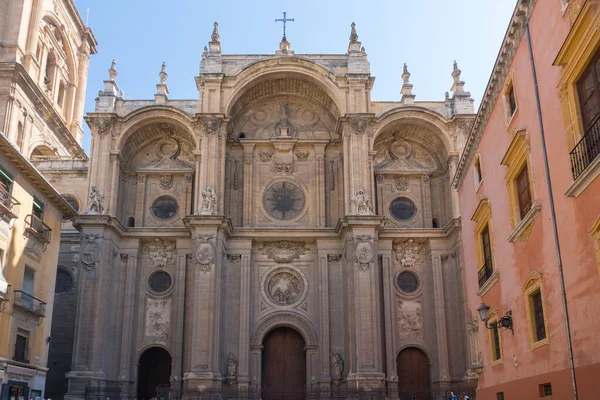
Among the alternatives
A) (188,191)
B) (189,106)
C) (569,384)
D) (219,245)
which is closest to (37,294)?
(219,245)

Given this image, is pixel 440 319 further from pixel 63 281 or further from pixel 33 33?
pixel 33 33

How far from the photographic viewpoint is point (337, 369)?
3158 centimetres

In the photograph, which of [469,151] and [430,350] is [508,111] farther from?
[430,350]

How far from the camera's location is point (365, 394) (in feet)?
96.8

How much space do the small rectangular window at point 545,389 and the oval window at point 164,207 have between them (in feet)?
78.8

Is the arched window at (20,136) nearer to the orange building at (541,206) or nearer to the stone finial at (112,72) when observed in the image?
the stone finial at (112,72)

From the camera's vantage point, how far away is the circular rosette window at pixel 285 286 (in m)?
33.7

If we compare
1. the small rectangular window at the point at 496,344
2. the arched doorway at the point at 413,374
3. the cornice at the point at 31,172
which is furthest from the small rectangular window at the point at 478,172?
the cornice at the point at 31,172

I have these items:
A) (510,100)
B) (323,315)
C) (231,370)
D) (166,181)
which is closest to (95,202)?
(166,181)

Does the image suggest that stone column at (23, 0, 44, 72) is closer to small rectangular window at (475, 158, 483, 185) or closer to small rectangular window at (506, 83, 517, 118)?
small rectangular window at (475, 158, 483, 185)

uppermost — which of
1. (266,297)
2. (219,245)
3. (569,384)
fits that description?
(219,245)

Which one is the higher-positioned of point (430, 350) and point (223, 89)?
point (223, 89)

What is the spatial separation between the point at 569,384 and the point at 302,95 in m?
26.8

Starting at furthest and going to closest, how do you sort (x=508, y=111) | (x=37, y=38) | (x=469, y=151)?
(x=37, y=38), (x=469, y=151), (x=508, y=111)
